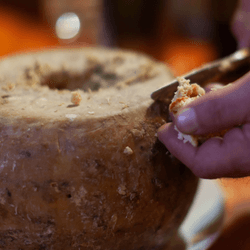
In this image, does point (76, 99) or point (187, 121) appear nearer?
point (187, 121)

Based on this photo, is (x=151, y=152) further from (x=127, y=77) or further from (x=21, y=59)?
(x=21, y=59)

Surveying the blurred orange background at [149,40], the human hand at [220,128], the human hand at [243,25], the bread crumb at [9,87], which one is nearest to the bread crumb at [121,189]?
the human hand at [220,128]

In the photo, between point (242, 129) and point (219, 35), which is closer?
point (242, 129)

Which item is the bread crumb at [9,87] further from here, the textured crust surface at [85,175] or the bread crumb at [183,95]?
the bread crumb at [183,95]

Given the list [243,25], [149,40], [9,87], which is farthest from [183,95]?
[149,40]

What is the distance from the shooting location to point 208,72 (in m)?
0.85

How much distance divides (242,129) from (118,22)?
2.14 meters

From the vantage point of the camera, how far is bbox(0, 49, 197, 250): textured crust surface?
65 centimetres

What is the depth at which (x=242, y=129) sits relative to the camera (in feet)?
1.92

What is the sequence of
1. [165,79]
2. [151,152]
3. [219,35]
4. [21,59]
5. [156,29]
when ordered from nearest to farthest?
[151,152] < [165,79] < [21,59] < [219,35] < [156,29]

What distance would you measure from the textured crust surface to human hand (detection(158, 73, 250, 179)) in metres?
0.13

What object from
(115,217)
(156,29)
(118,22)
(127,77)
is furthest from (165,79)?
(156,29)

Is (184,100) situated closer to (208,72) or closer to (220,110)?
(220,110)

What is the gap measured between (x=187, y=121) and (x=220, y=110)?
6 cm
